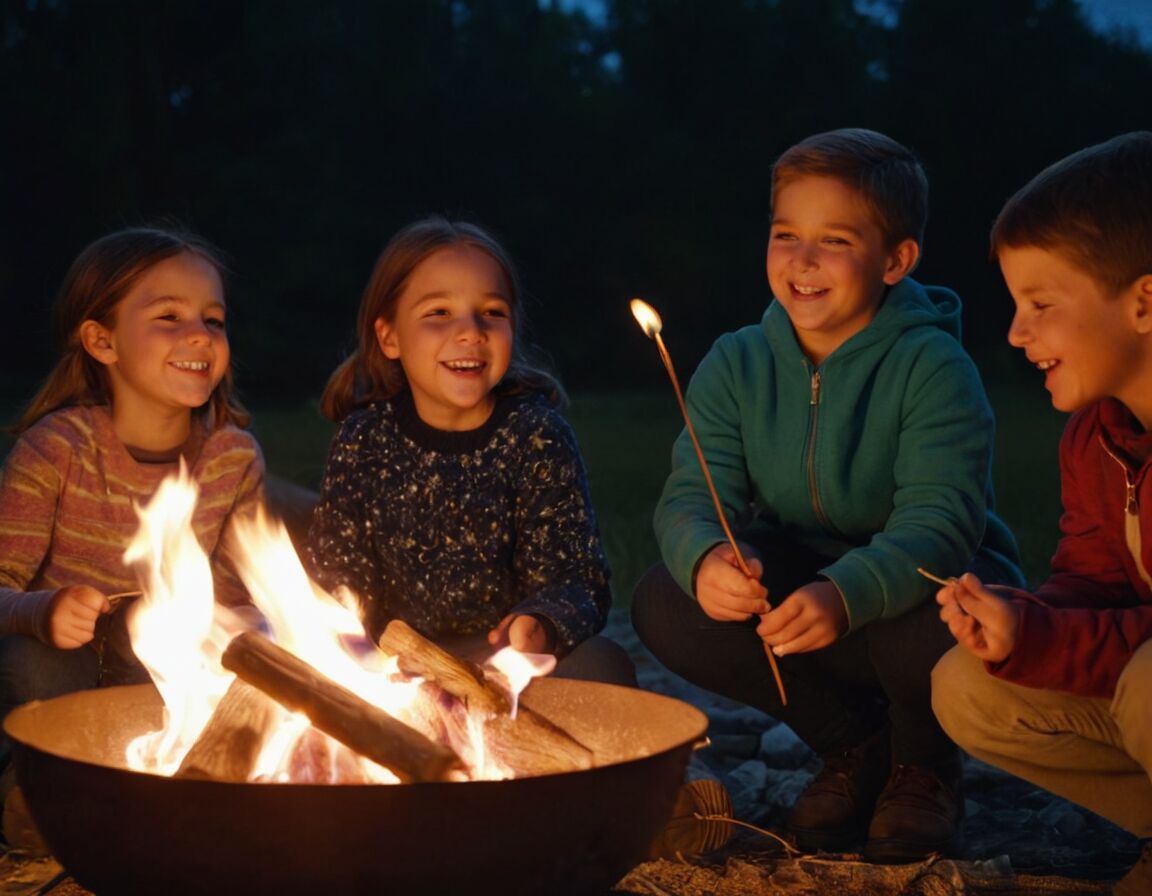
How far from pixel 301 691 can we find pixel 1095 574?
132 cm

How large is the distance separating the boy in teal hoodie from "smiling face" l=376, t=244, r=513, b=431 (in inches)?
16.7

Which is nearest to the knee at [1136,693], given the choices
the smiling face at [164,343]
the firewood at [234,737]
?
the firewood at [234,737]

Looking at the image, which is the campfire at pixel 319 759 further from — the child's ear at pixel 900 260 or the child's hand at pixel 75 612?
the child's ear at pixel 900 260

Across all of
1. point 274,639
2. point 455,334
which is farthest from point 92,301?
point 274,639

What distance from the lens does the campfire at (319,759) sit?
1.68 meters

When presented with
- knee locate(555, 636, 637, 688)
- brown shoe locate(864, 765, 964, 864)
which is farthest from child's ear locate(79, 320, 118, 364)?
brown shoe locate(864, 765, 964, 864)

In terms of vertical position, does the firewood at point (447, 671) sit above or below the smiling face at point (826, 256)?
below

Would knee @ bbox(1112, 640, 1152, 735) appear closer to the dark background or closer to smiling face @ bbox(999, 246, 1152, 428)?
smiling face @ bbox(999, 246, 1152, 428)

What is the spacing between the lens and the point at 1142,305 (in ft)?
7.43

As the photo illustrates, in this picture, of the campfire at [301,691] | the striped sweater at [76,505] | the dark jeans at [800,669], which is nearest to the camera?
the campfire at [301,691]

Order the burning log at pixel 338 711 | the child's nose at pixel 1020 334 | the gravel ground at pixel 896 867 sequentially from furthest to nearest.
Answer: the gravel ground at pixel 896 867 → the child's nose at pixel 1020 334 → the burning log at pixel 338 711

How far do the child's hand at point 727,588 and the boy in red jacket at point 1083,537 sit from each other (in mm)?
336

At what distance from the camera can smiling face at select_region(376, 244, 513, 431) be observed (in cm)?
296

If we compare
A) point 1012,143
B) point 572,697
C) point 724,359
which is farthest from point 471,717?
point 1012,143
